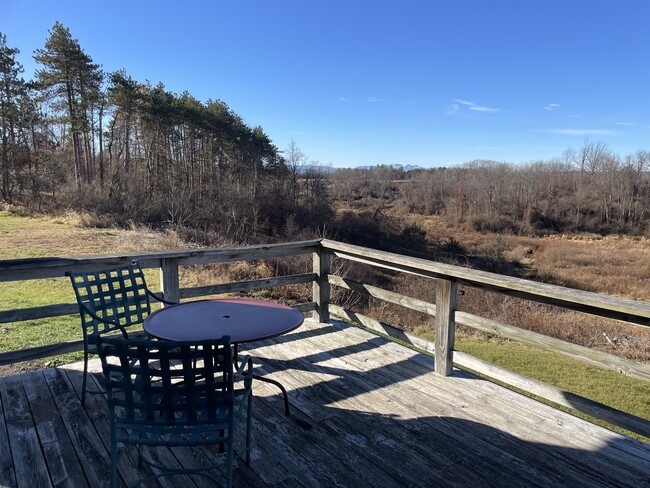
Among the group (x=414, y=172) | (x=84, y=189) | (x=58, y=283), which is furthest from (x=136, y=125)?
(x=414, y=172)

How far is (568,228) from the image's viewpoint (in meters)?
40.2

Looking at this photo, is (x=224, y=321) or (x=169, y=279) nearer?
(x=224, y=321)

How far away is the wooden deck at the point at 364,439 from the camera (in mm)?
1917

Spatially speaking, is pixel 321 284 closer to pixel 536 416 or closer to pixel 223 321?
pixel 223 321

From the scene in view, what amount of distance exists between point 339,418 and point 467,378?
1.11m

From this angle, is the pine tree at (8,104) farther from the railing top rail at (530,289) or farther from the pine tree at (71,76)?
the railing top rail at (530,289)

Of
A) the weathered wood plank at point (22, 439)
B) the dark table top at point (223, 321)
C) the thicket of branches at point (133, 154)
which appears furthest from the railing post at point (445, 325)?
the thicket of branches at point (133, 154)

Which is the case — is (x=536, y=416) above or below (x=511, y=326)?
below

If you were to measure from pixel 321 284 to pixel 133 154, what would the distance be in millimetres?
24880

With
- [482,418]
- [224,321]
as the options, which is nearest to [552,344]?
[482,418]

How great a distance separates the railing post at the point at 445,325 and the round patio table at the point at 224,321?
113cm

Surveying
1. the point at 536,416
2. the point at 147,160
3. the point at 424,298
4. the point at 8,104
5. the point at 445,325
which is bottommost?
the point at 424,298

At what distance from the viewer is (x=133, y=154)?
25.3 meters

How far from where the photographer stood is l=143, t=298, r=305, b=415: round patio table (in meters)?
2.05
